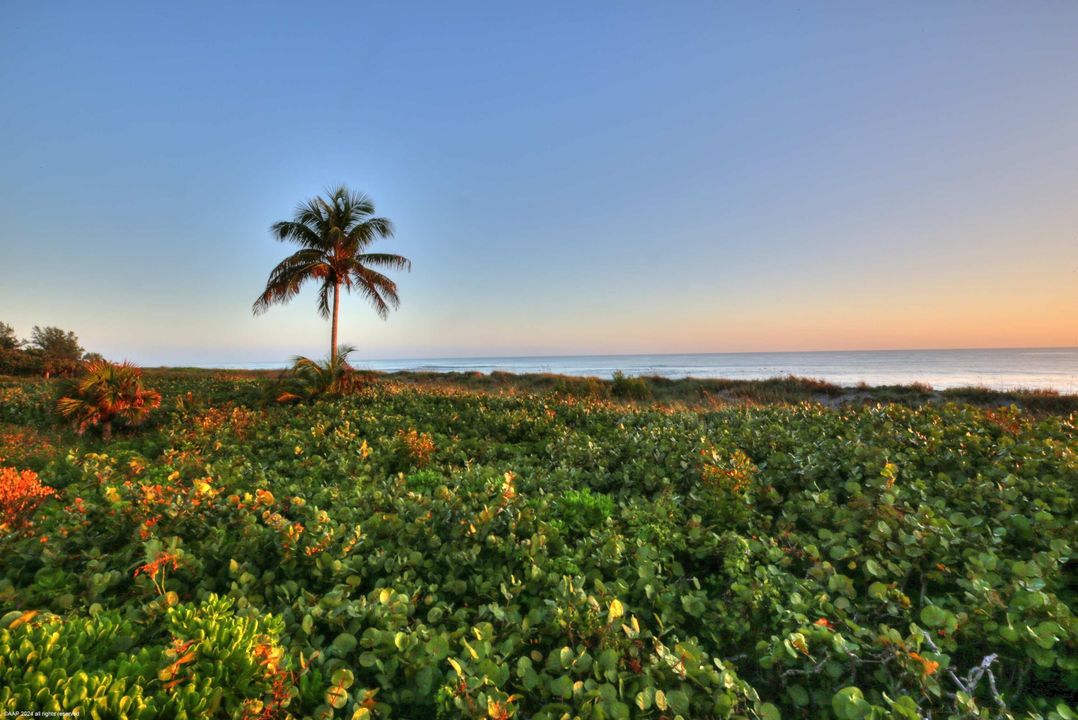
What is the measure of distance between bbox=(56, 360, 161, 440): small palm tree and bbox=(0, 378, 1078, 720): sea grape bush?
415cm

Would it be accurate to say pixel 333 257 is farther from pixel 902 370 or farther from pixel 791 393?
pixel 902 370

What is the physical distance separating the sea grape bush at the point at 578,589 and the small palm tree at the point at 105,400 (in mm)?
4154

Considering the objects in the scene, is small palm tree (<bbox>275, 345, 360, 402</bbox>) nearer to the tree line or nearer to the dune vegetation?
the dune vegetation

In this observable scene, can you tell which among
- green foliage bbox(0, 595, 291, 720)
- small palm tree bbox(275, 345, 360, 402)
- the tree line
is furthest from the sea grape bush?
the tree line

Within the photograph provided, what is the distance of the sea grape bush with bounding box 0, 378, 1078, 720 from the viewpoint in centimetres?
157

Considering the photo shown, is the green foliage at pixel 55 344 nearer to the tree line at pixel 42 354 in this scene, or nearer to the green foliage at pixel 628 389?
the tree line at pixel 42 354

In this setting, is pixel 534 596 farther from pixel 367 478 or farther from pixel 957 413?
pixel 957 413

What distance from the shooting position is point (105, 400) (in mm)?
8250

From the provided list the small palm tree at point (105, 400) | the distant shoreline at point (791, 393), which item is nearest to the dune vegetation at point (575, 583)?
the small palm tree at point (105, 400)

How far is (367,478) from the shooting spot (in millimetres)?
4652

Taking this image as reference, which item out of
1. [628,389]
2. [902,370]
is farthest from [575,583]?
[902,370]

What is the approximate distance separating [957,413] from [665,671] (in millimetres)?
6210

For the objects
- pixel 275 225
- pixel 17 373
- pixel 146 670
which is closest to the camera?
pixel 146 670

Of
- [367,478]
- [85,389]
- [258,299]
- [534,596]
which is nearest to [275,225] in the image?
[258,299]
